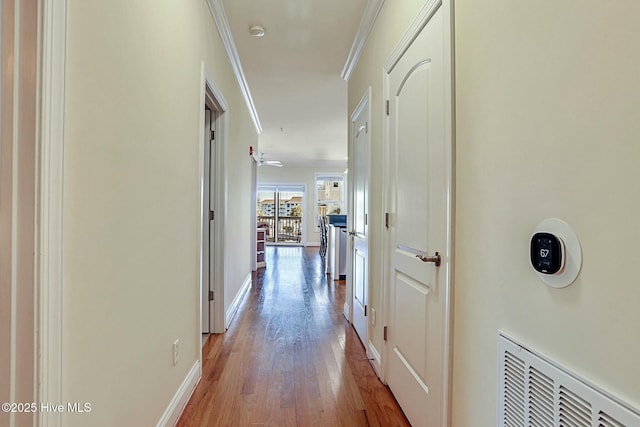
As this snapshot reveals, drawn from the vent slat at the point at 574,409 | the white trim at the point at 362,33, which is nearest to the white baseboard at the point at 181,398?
the vent slat at the point at 574,409

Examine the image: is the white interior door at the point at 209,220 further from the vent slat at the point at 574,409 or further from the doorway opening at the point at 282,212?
the doorway opening at the point at 282,212

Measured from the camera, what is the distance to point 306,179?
10227mm

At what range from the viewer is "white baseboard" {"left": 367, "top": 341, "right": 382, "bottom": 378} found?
208cm

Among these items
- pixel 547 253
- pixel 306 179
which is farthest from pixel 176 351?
pixel 306 179

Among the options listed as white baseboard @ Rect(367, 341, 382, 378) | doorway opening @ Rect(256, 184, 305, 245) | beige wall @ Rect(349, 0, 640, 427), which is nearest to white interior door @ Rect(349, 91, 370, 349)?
white baseboard @ Rect(367, 341, 382, 378)

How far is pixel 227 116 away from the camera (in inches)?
112

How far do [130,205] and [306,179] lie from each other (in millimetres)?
9126

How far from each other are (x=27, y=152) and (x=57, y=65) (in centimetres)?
23

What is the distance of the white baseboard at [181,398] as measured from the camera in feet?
4.96

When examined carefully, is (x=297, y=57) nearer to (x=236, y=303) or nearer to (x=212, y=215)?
(x=212, y=215)

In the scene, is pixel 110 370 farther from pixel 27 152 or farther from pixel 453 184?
pixel 453 184

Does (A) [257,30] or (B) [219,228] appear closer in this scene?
(A) [257,30]

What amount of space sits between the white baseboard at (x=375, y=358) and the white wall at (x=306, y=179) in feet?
25.8

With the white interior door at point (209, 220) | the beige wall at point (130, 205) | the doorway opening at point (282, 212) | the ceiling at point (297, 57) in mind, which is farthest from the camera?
the doorway opening at point (282, 212)
